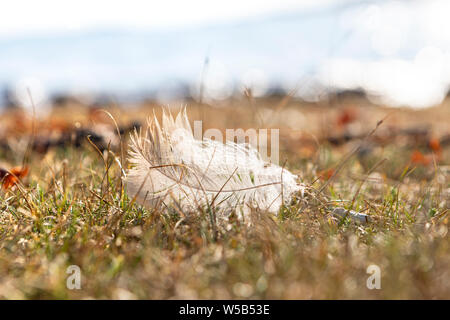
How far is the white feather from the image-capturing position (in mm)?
2275

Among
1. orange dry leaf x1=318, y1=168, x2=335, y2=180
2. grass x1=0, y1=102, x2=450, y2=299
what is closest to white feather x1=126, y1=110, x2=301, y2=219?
grass x1=0, y1=102, x2=450, y2=299

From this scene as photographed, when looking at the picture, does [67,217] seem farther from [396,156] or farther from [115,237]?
[396,156]

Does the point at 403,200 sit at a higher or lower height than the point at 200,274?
higher

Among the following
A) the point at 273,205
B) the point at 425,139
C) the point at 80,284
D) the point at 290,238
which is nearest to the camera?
the point at 80,284

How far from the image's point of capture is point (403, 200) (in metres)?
2.74

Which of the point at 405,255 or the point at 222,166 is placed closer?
the point at 405,255

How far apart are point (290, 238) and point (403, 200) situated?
1.10m

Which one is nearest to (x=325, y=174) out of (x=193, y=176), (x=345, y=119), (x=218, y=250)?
(x=193, y=176)

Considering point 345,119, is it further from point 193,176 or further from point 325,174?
point 193,176

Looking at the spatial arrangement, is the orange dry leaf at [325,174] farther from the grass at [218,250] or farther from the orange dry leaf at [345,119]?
the orange dry leaf at [345,119]

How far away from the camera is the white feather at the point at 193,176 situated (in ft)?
7.47

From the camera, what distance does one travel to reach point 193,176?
7.79 feet
